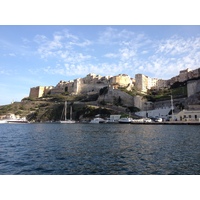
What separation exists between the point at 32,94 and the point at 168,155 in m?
95.5

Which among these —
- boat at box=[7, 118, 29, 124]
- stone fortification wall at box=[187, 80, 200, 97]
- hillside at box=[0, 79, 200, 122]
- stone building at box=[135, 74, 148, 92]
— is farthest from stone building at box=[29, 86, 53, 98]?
stone fortification wall at box=[187, 80, 200, 97]

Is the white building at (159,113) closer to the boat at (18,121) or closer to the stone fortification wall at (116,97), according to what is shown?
the stone fortification wall at (116,97)

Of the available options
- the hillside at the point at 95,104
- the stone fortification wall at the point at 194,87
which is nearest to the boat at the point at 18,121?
the hillside at the point at 95,104

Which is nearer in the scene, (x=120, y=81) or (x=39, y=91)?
(x=120, y=81)

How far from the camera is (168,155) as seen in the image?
10.4 meters

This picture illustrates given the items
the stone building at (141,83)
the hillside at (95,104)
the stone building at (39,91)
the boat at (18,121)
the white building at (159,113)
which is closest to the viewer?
the white building at (159,113)

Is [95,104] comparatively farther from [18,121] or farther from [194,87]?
[194,87]

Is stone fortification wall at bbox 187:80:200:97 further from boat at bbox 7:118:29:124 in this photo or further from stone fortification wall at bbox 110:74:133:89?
boat at bbox 7:118:29:124

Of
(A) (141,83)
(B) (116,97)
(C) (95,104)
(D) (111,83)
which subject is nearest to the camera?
(B) (116,97)

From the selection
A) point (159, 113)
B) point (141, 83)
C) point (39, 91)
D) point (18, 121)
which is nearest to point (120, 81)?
point (141, 83)

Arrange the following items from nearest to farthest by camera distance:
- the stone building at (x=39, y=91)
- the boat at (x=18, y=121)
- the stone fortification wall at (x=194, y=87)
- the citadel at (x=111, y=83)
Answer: the stone fortification wall at (x=194, y=87) → the boat at (x=18, y=121) → the citadel at (x=111, y=83) → the stone building at (x=39, y=91)
